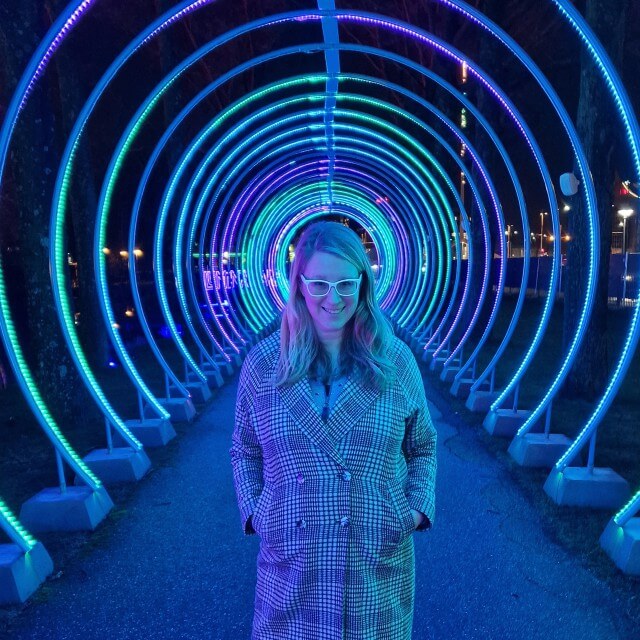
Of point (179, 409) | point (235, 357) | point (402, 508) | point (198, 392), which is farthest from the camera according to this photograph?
point (235, 357)

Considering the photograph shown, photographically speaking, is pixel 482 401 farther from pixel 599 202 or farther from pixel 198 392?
pixel 198 392

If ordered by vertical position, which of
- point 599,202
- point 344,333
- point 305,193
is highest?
point 305,193

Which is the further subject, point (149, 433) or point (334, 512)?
point (149, 433)

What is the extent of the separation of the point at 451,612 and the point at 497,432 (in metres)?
3.48

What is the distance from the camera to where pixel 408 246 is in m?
16.8

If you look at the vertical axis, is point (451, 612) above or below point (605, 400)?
below

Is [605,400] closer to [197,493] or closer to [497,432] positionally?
[497,432]

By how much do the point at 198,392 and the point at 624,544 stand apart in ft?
19.3

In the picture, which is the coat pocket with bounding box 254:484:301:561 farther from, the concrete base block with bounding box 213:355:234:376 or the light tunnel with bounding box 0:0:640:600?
the concrete base block with bounding box 213:355:234:376

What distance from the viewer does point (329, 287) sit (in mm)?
2045

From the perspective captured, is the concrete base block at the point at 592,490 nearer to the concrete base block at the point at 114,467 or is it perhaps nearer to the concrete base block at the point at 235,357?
the concrete base block at the point at 114,467

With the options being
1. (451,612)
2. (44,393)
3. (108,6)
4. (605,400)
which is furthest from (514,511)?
(108,6)

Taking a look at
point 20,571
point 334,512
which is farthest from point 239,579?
point 334,512

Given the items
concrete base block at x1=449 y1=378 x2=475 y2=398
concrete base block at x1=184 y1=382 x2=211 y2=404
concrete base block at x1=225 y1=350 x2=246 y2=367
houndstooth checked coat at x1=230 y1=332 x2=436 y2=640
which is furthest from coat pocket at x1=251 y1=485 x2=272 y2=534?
concrete base block at x1=225 y1=350 x2=246 y2=367
